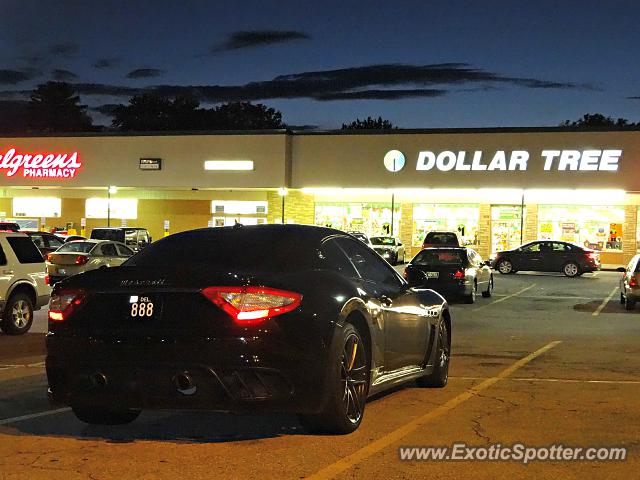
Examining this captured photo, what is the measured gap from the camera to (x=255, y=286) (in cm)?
711

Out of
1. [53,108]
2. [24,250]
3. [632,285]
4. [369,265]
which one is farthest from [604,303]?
[53,108]

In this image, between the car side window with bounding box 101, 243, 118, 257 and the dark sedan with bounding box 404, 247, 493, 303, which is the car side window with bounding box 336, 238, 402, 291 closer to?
the dark sedan with bounding box 404, 247, 493, 303

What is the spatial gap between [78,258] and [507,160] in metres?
26.7

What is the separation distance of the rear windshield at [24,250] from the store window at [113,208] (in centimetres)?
3922

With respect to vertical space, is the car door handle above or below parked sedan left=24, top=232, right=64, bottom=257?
above

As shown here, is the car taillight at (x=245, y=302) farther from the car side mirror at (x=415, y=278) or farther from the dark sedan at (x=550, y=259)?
the dark sedan at (x=550, y=259)

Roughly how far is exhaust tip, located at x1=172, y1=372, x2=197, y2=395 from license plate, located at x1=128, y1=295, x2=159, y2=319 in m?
0.49

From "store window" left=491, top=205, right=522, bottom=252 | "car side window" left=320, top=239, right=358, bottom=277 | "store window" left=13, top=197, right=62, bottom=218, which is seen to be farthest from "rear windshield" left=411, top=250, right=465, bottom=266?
"store window" left=13, top=197, right=62, bottom=218

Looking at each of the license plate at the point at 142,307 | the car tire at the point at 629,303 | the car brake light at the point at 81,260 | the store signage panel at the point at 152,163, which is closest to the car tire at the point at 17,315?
the license plate at the point at 142,307

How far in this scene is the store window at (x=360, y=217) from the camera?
52944 millimetres

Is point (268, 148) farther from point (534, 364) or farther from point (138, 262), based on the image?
point (138, 262)

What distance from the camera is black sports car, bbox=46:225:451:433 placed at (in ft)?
23.1

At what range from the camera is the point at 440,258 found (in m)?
24.9

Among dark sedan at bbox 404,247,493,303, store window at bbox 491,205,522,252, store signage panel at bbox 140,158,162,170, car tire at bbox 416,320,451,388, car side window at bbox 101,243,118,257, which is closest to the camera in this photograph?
car tire at bbox 416,320,451,388
